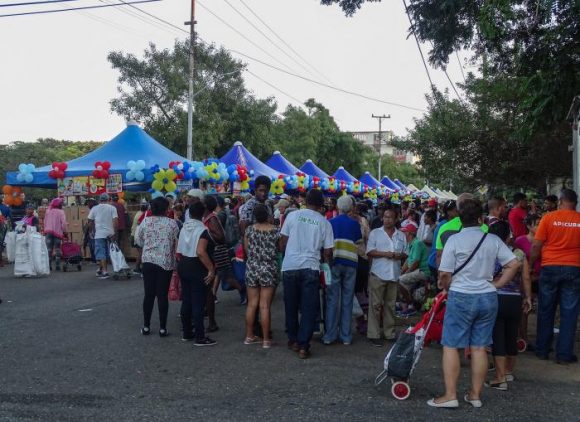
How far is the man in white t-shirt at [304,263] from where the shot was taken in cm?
651

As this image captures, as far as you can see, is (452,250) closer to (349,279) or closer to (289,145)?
(349,279)

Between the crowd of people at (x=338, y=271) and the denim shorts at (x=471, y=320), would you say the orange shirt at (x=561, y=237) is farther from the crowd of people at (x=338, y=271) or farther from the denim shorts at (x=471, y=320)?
the denim shorts at (x=471, y=320)

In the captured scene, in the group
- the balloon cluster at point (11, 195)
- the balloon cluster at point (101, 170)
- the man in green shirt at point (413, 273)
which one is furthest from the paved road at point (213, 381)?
the balloon cluster at point (11, 195)

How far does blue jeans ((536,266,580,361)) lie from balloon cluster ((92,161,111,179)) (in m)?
12.0

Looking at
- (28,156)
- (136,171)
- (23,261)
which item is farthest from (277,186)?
(28,156)

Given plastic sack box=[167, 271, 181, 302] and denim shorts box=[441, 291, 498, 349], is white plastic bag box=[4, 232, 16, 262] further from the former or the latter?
denim shorts box=[441, 291, 498, 349]

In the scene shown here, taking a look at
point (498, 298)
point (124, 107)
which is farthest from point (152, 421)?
point (124, 107)

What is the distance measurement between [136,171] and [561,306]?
11762 millimetres

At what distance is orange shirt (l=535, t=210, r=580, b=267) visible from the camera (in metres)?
6.32

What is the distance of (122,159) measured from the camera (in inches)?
666

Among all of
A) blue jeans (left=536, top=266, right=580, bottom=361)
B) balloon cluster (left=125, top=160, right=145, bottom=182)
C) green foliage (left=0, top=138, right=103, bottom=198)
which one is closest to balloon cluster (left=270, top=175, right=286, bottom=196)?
balloon cluster (left=125, top=160, right=145, bottom=182)

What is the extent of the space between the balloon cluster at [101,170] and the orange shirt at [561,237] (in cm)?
1198

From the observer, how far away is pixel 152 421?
14.8ft

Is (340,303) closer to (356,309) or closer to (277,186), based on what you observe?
(356,309)
